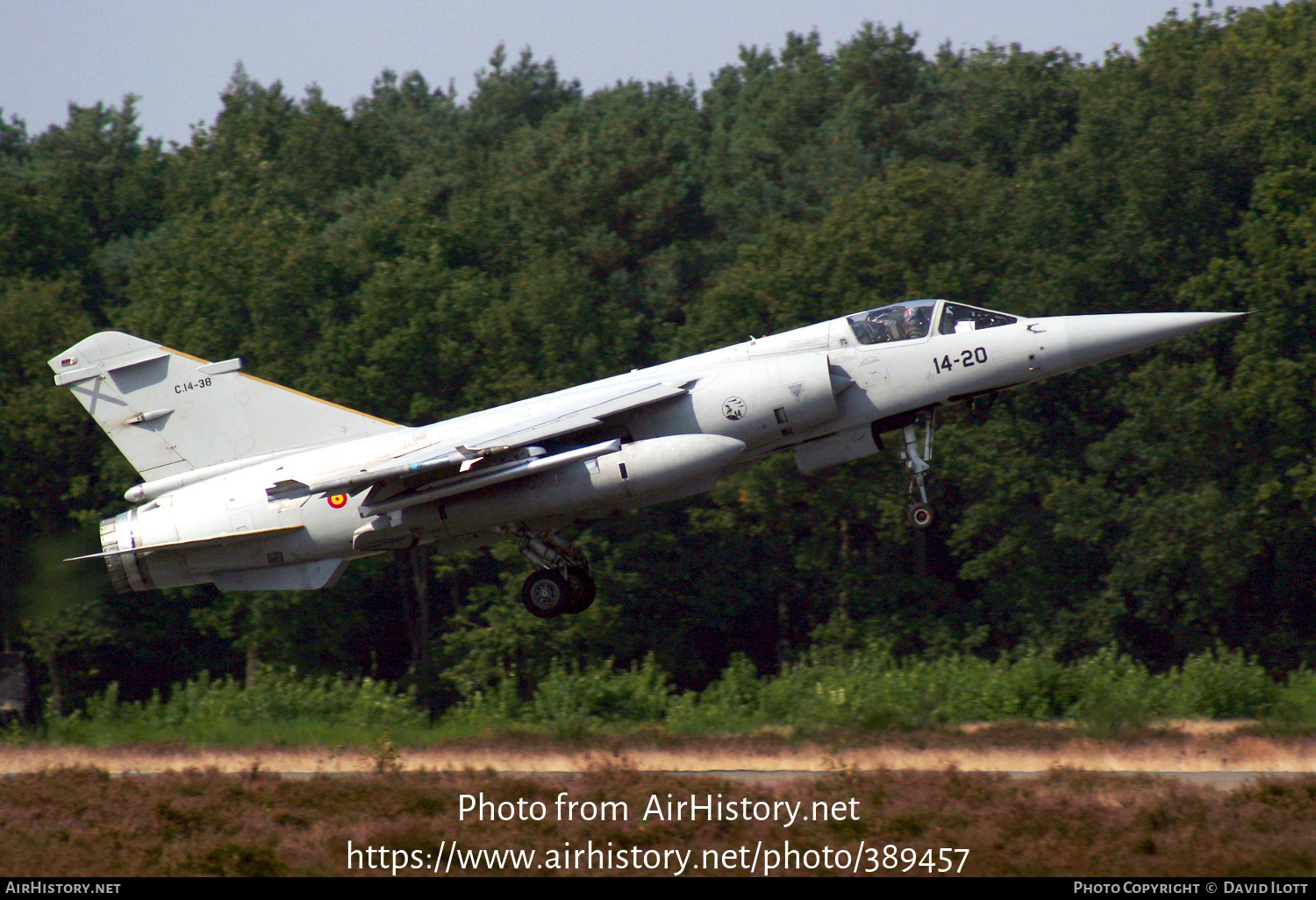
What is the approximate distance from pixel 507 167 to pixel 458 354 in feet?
48.5

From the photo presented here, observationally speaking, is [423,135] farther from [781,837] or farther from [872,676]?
[781,837]

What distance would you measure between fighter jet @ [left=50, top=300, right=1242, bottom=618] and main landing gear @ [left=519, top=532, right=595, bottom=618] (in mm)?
27

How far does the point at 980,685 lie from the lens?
28.0 metres

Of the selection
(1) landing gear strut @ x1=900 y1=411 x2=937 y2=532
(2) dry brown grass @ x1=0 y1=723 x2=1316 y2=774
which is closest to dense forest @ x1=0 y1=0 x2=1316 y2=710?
(2) dry brown grass @ x1=0 y1=723 x2=1316 y2=774

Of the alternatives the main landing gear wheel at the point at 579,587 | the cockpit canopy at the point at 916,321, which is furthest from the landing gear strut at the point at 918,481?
the main landing gear wheel at the point at 579,587

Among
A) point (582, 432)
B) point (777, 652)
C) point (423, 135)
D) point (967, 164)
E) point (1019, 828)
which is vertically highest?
point (423, 135)

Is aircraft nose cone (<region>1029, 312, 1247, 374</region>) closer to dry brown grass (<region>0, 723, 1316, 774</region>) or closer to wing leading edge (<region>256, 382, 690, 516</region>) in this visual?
wing leading edge (<region>256, 382, 690, 516</region>)

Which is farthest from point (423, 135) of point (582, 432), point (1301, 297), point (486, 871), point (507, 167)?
point (486, 871)

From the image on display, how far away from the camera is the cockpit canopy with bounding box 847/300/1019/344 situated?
1827cm

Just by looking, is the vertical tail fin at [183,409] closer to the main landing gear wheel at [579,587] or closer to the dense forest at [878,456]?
the main landing gear wheel at [579,587]

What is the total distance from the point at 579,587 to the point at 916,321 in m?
5.72

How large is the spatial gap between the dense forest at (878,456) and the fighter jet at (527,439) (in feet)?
55.4

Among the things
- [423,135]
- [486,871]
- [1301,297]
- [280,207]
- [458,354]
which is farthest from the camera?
[423,135]

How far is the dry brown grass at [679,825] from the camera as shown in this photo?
12.9 metres
